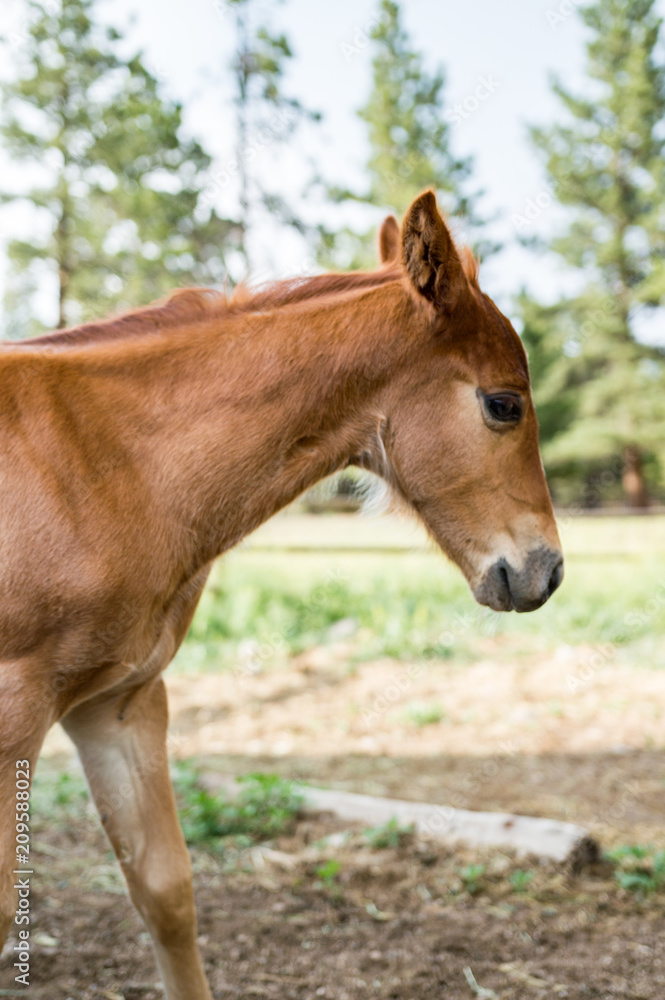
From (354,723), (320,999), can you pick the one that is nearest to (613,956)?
(320,999)

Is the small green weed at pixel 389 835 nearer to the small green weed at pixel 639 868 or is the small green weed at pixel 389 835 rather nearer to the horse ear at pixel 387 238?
the small green weed at pixel 639 868

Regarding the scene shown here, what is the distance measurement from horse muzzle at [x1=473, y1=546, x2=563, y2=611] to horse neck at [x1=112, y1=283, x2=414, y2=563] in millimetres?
567

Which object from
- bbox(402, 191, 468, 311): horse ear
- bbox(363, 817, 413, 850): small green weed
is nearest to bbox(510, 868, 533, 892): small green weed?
bbox(363, 817, 413, 850): small green weed

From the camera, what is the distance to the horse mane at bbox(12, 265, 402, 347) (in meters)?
2.50

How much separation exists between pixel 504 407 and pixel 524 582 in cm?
54

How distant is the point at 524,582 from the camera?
7.81 ft

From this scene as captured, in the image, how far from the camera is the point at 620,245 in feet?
82.7

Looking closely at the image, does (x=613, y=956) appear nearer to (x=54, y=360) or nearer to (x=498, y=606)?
(x=498, y=606)

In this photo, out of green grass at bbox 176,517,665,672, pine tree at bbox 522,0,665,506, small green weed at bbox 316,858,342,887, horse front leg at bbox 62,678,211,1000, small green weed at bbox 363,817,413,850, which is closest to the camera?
horse front leg at bbox 62,678,211,1000

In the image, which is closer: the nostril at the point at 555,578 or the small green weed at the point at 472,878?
the nostril at the point at 555,578

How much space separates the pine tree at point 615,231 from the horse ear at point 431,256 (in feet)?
73.9

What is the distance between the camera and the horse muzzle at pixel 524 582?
7.80 feet

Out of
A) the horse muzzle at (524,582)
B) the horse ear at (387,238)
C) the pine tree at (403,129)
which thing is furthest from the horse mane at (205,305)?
the pine tree at (403,129)

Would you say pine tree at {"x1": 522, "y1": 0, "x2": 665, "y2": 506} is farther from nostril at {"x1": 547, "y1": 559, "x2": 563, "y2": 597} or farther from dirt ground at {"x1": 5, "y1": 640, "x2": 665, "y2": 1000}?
nostril at {"x1": 547, "y1": 559, "x2": 563, "y2": 597}
